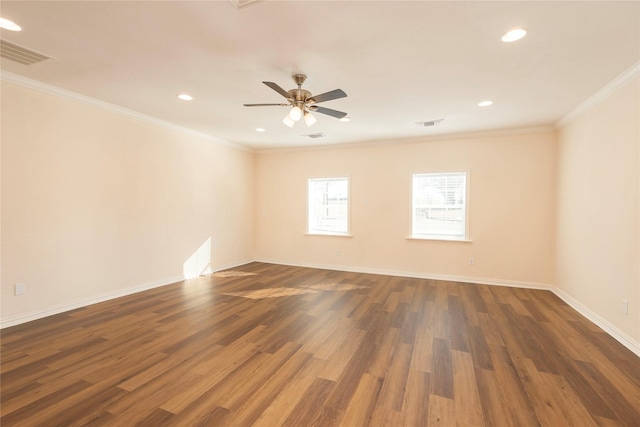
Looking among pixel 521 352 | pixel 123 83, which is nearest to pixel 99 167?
pixel 123 83

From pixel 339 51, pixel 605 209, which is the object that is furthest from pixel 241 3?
pixel 605 209

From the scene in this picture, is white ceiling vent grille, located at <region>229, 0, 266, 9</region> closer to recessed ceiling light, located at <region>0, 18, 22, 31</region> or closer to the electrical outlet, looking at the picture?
recessed ceiling light, located at <region>0, 18, 22, 31</region>

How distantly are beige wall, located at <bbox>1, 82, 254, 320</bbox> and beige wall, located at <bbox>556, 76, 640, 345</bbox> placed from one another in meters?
6.19

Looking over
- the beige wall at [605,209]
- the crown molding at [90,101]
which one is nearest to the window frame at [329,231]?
the crown molding at [90,101]

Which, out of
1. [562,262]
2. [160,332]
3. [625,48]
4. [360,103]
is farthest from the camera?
[562,262]

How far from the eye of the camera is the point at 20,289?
3.27 m

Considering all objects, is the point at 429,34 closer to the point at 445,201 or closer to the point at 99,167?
the point at 445,201

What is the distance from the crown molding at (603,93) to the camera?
285 cm

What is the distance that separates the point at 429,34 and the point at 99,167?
4.42 m

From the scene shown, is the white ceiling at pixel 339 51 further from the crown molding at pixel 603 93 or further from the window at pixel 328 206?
the window at pixel 328 206

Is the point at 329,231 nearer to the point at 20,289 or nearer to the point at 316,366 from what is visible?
the point at 316,366

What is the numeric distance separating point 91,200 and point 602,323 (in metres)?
6.62

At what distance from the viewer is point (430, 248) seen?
5.63m

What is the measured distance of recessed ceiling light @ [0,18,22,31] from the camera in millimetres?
2211
